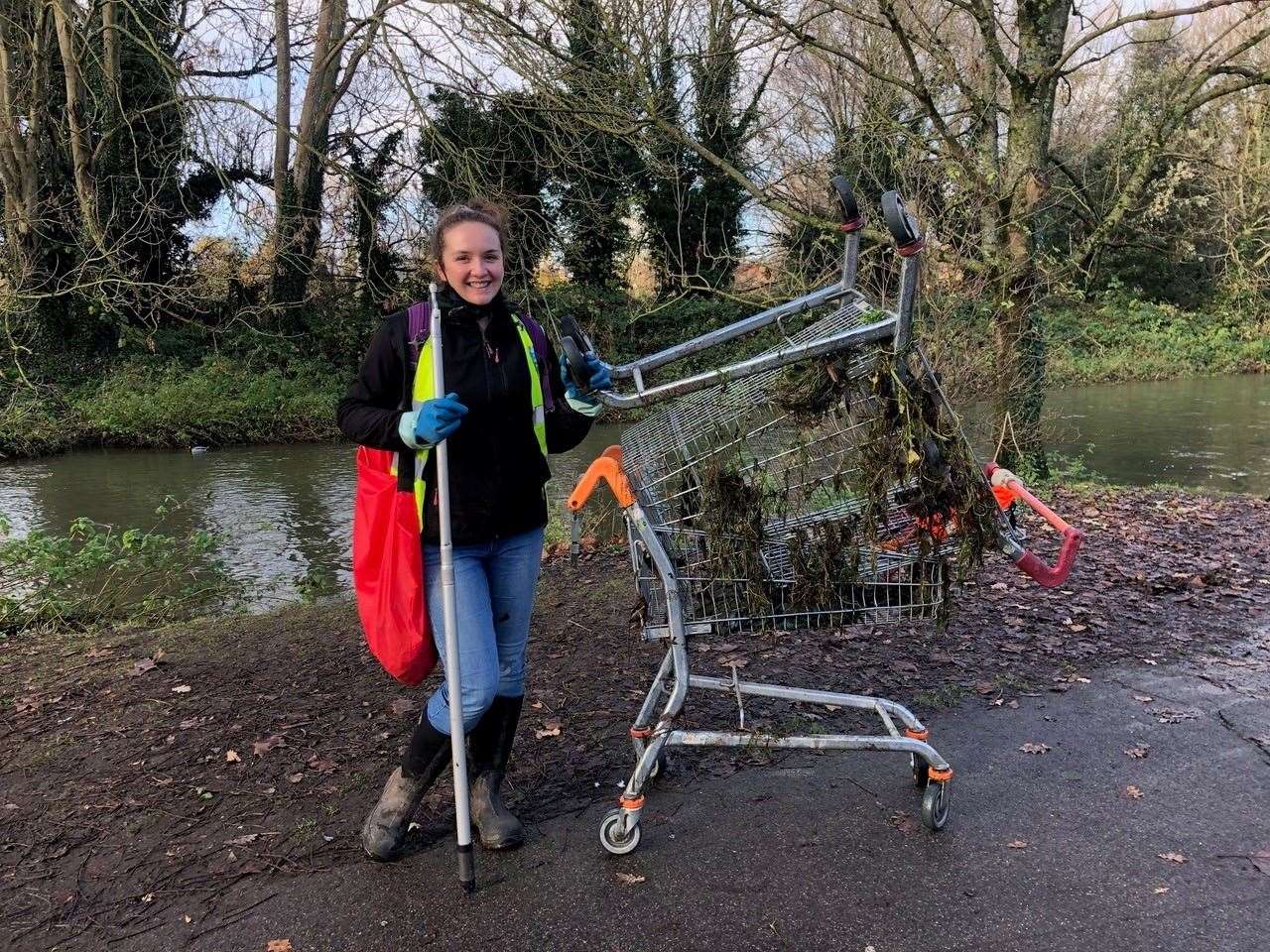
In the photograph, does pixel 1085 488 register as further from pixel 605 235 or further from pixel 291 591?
pixel 605 235

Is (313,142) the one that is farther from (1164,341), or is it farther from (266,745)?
(1164,341)

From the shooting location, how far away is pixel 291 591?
735 centimetres

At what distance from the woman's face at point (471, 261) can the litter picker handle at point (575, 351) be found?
30 cm

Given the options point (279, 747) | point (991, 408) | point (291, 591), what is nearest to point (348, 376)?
point (291, 591)

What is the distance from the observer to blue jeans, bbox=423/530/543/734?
2.96m

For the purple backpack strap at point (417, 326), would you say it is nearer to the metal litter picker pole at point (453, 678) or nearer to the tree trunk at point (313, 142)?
the metal litter picker pole at point (453, 678)

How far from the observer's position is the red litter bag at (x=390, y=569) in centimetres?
293

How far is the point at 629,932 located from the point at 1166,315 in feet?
96.5

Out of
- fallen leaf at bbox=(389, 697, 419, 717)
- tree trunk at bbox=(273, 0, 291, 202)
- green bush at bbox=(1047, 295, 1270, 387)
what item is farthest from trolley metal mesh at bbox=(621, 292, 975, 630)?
green bush at bbox=(1047, 295, 1270, 387)

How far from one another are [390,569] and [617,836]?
1184mm

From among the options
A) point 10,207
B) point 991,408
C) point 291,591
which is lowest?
point 291,591

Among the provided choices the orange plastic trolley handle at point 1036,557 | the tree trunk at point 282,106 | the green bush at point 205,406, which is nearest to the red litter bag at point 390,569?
the orange plastic trolley handle at point 1036,557

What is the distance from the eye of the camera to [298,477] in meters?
13.7

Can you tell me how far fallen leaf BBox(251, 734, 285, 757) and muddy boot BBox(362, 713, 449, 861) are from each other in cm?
94
